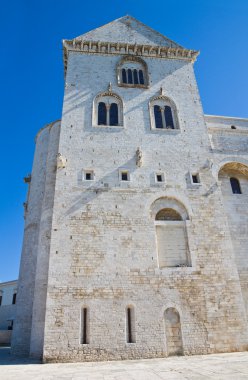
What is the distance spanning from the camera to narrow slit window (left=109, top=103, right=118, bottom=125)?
16.2m

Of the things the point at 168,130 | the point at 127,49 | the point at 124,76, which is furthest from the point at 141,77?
the point at 168,130

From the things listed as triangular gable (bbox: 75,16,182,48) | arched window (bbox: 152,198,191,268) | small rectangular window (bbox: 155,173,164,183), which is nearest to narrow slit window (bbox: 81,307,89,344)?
arched window (bbox: 152,198,191,268)

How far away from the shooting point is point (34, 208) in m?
15.5

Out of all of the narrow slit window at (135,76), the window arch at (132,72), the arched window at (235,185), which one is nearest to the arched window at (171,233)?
the arched window at (235,185)

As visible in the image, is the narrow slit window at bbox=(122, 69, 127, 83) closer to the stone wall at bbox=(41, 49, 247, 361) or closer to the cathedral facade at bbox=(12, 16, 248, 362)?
the cathedral facade at bbox=(12, 16, 248, 362)

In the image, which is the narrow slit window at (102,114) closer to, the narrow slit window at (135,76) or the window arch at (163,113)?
the window arch at (163,113)

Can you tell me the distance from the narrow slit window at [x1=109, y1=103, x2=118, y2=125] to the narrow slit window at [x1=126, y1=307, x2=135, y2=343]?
1037cm

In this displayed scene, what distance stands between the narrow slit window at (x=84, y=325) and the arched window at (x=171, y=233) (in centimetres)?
386

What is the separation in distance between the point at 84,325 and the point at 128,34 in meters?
19.4

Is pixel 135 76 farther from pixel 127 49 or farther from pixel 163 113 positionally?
pixel 163 113

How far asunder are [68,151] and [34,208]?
13.0 feet

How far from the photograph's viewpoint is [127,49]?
18766mm

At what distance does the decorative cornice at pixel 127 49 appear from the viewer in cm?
1852

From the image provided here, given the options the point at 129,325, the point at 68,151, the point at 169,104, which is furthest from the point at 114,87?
the point at 129,325
